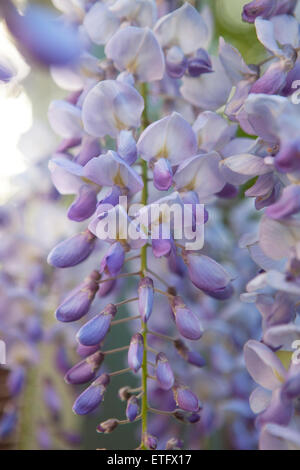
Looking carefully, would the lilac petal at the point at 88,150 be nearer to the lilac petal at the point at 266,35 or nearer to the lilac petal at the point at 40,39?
the lilac petal at the point at 266,35

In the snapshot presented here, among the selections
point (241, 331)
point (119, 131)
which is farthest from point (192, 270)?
point (241, 331)

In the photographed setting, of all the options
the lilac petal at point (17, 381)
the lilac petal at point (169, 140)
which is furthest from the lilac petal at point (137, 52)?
the lilac petal at point (17, 381)

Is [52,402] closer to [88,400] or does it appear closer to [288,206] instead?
[88,400]

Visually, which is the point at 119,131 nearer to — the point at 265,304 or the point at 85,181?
the point at 85,181

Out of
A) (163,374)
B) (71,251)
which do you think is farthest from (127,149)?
(163,374)

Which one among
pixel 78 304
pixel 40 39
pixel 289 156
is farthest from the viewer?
pixel 78 304
